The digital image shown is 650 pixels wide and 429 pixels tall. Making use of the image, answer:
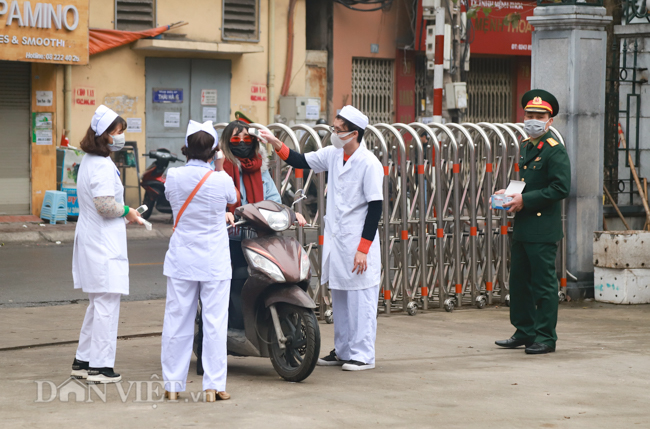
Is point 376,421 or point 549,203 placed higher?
point 549,203

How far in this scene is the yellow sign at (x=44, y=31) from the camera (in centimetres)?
1531

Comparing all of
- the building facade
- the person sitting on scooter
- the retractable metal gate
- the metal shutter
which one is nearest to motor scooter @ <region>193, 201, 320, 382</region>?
the person sitting on scooter

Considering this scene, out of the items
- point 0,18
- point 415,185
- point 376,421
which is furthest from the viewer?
point 0,18

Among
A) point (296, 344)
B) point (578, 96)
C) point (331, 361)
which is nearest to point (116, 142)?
point (296, 344)

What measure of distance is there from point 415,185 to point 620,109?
3.56m

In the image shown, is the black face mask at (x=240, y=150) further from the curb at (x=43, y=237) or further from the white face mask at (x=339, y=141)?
the curb at (x=43, y=237)

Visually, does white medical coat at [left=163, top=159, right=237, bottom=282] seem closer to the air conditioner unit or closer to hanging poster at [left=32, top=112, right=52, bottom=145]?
hanging poster at [left=32, top=112, right=52, bottom=145]

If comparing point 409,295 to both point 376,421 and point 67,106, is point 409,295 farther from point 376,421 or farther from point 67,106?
point 67,106

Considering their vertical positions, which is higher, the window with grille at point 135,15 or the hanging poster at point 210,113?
the window with grille at point 135,15

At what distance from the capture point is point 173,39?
58.9 ft

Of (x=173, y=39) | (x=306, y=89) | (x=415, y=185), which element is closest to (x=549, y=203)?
(x=415, y=185)

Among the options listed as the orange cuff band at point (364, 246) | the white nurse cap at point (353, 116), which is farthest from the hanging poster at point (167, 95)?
the orange cuff band at point (364, 246)

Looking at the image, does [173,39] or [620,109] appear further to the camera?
[173,39]

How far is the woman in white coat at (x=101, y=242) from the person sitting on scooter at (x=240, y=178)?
2.45ft
